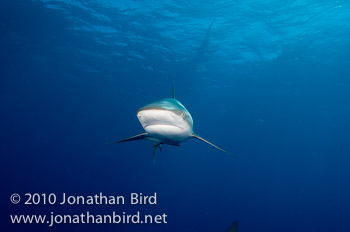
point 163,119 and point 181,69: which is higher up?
point 181,69

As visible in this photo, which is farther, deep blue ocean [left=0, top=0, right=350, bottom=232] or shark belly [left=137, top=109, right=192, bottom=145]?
deep blue ocean [left=0, top=0, right=350, bottom=232]

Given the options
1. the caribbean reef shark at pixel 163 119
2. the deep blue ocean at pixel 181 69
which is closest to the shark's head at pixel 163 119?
the caribbean reef shark at pixel 163 119

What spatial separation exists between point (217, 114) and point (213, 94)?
11.0 meters

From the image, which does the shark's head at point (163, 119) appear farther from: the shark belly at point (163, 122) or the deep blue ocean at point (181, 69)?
the deep blue ocean at point (181, 69)

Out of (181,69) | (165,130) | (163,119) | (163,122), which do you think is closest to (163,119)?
(163,119)

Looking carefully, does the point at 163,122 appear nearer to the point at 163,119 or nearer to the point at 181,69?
the point at 163,119

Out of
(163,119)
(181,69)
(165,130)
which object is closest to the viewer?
(163,119)

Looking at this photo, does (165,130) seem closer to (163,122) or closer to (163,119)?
(163,122)

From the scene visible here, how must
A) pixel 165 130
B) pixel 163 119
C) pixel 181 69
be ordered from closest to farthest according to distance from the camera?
pixel 163 119, pixel 165 130, pixel 181 69

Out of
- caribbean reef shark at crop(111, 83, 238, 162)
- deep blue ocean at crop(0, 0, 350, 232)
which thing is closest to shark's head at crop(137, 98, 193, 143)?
caribbean reef shark at crop(111, 83, 238, 162)

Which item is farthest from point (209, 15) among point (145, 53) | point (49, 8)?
point (49, 8)

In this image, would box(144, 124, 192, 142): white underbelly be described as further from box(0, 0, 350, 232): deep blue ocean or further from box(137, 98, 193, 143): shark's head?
box(0, 0, 350, 232): deep blue ocean

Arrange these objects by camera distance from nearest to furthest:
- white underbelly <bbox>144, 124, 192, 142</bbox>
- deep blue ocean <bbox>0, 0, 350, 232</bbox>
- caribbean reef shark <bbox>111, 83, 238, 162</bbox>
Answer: caribbean reef shark <bbox>111, 83, 238, 162</bbox> < white underbelly <bbox>144, 124, 192, 142</bbox> < deep blue ocean <bbox>0, 0, 350, 232</bbox>

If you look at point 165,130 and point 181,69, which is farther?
point 181,69
